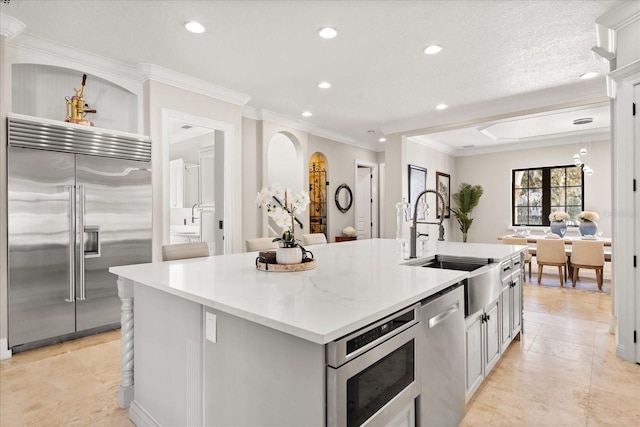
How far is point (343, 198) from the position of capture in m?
7.18

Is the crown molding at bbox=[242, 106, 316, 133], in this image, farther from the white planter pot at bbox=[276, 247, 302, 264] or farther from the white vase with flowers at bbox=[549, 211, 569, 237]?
the white vase with flowers at bbox=[549, 211, 569, 237]

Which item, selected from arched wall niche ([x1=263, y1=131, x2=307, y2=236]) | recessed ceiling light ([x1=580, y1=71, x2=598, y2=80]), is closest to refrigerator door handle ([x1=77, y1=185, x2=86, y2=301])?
arched wall niche ([x1=263, y1=131, x2=307, y2=236])

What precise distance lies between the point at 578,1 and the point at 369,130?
4134 mm

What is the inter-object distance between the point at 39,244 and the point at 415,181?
602 cm

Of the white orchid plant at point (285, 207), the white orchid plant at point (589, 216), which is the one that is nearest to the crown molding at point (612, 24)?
the white orchid plant at point (285, 207)

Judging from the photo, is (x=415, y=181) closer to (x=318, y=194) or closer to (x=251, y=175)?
(x=318, y=194)

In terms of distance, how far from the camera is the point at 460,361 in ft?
5.94

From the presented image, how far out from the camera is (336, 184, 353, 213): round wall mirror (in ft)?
23.0

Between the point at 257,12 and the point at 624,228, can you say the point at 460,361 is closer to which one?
the point at 624,228

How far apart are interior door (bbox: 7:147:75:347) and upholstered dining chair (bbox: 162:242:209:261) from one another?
1324 millimetres

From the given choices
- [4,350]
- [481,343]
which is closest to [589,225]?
[481,343]

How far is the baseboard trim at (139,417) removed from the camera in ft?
5.91

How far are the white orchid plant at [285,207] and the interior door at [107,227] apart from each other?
2.21m

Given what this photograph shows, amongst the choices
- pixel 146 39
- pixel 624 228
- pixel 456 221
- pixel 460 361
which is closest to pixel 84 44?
pixel 146 39
